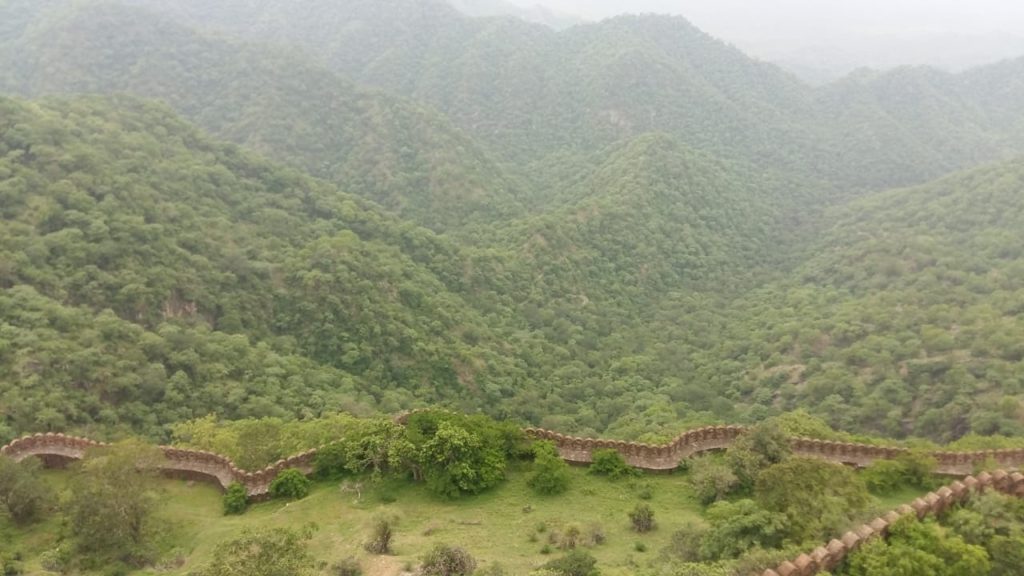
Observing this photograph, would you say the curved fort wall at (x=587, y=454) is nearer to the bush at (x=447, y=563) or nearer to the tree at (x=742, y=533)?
the tree at (x=742, y=533)

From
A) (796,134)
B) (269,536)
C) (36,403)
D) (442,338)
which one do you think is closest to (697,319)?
(442,338)

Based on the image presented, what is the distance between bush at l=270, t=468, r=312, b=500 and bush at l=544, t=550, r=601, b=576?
984 centimetres

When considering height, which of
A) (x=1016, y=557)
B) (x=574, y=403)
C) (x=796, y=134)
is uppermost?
(x=796, y=134)

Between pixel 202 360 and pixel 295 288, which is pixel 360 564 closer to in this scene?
pixel 202 360

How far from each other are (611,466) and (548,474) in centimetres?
243

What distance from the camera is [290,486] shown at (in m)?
23.3

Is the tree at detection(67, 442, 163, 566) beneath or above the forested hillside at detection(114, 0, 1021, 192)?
beneath

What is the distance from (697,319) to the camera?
74.9 m

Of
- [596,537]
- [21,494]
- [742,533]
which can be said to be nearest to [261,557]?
[596,537]

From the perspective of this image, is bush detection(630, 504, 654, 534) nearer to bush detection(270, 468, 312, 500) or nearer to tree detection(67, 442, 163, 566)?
bush detection(270, 468, 312, 500)

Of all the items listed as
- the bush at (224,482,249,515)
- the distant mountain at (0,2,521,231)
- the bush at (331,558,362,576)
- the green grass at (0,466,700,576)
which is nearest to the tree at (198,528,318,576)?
the bush at (331,558,362,576)

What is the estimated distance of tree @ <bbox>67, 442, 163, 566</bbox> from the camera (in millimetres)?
19766

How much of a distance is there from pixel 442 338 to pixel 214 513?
119ft

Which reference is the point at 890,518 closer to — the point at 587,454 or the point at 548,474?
the point at 548,474
